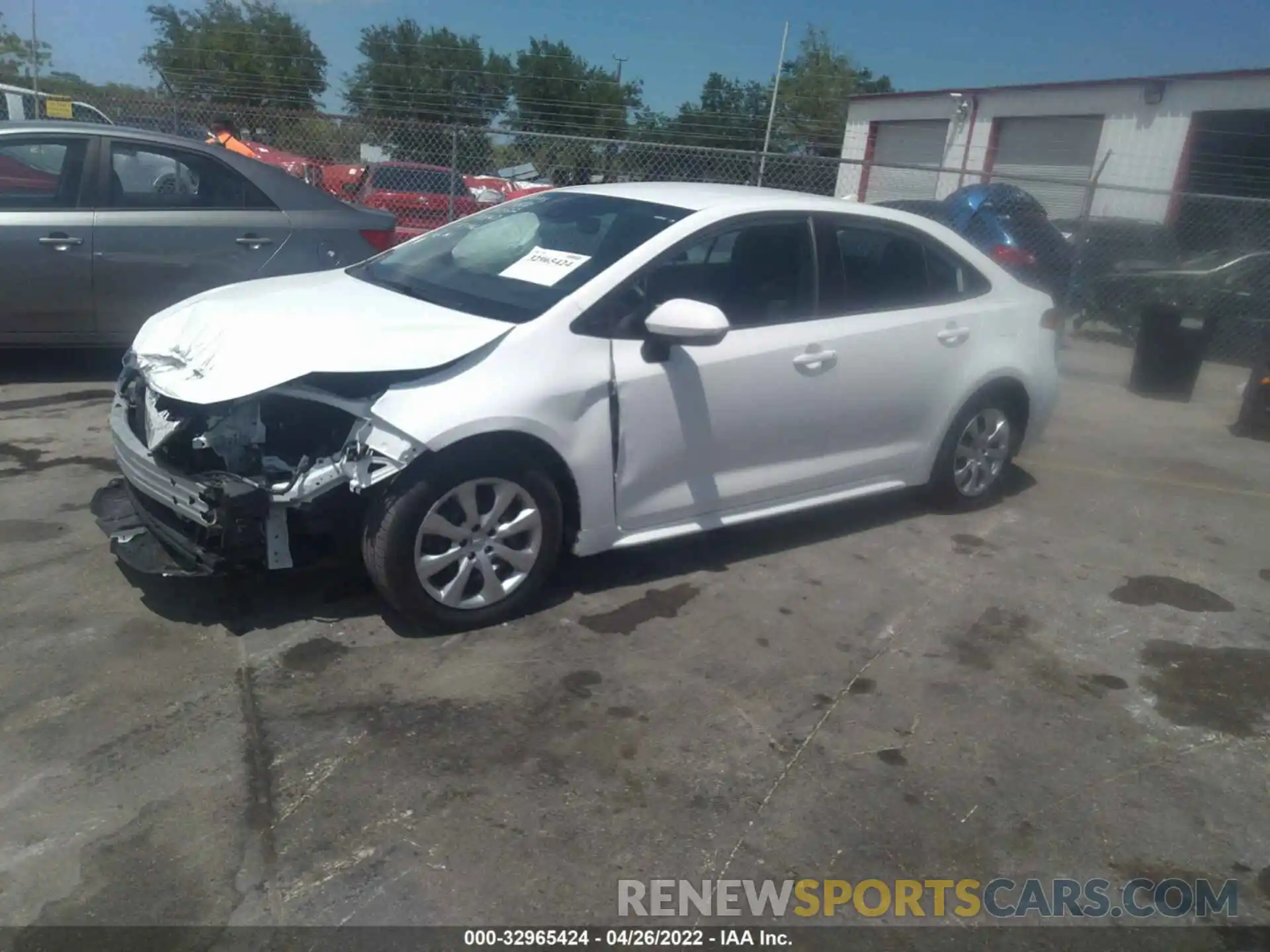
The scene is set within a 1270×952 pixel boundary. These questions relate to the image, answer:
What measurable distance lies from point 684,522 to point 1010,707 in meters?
1.47

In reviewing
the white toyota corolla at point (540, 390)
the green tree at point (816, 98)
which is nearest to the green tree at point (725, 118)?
the green tree at point (816, 98)

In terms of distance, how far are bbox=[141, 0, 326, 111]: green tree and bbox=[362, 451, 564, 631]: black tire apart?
804 inches

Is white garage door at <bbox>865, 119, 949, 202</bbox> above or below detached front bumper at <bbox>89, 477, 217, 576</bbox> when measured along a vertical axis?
above

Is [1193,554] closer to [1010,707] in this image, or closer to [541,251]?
[1010,707]

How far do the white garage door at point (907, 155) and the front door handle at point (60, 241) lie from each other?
19353mm

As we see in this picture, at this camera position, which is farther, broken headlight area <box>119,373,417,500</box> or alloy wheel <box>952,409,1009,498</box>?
alloy wheel <box>952,409,1009,498</box>

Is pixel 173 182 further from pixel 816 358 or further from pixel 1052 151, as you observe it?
pixel 1052 151

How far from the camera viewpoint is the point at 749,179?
13.3 m

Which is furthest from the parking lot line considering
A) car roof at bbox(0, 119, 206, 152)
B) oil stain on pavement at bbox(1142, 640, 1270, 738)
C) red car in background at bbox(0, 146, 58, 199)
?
red car in background at bbox(0, 146, 58, 199)

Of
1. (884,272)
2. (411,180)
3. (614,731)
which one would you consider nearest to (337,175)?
(411,180)

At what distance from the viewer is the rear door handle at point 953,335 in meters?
5.33

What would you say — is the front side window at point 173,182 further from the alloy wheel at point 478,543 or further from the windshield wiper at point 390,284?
the alloy wheel at point 478,543

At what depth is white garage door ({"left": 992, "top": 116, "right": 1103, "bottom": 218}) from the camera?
21.9m

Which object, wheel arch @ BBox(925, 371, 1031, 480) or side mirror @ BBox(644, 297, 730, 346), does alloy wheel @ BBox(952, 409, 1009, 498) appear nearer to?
wheel arch @ BBox(925, 371, 1031, 480)
